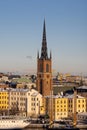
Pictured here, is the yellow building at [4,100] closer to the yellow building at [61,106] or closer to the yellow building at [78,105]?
the yellow building at [61,106]

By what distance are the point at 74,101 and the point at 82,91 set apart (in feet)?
18.8

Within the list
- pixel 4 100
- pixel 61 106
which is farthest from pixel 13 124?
pixel 4 100

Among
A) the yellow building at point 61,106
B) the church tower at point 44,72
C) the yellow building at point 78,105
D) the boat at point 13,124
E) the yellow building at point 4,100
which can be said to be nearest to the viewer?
the boat at point 13,124

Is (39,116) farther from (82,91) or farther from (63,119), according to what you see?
(82,91)

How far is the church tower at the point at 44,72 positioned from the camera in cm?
3906

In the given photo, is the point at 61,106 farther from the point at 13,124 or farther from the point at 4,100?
the point at 13,124

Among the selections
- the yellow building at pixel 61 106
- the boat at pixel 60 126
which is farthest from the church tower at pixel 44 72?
the boat at pixel 60 126

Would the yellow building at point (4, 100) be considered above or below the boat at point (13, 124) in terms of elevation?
above

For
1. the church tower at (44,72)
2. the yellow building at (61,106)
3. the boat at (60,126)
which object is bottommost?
the boat at (60,126)

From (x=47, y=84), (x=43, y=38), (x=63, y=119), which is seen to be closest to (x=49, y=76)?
(x=47, y=84)

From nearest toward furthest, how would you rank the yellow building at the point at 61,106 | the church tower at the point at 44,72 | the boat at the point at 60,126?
the boat at the point at 60,126
the yellow building at the point at 61,106
the church tower at the point at 44,72

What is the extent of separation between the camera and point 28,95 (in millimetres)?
36688

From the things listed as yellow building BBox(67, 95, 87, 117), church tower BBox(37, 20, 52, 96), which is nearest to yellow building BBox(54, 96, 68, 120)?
yellow building BBox(67, 95, 87, 117)

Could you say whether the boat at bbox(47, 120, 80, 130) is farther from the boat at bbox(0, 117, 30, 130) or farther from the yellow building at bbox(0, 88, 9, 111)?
the yellow building at bbox(0, 88, 9, 111)
